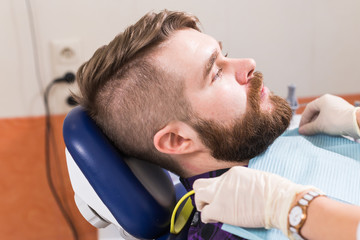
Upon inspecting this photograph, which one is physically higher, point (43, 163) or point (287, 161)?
point (287, 161)

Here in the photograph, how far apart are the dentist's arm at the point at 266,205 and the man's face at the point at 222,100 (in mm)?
150

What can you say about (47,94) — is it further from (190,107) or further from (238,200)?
(238,200)

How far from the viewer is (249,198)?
81 centimetres

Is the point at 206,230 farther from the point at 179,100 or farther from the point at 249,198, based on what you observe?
the point at 179,100

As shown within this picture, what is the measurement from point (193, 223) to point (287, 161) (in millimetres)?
324

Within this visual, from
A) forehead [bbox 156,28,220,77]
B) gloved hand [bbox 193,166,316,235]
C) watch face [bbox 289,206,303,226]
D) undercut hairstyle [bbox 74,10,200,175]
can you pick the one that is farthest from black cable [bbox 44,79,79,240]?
watch face [bbox 289,206,303,226]

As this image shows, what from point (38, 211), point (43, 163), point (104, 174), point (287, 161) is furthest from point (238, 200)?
point (38, 211)

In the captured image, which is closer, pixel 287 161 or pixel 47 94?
pixel 287 161

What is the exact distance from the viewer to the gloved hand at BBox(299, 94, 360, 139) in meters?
1.11

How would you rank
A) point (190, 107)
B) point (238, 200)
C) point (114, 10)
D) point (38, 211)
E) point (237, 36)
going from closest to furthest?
point (238, 200) < point (190, 107) < point (114, 10) < point (237, 36) < point (38, 211)

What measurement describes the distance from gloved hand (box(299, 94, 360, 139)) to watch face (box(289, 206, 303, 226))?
19.9 inches

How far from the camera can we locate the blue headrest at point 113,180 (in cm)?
92

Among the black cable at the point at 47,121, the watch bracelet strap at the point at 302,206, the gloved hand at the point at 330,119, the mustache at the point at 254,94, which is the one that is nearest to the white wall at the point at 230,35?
the black cable at the point at 47,121

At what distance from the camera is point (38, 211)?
1912 millimetres
